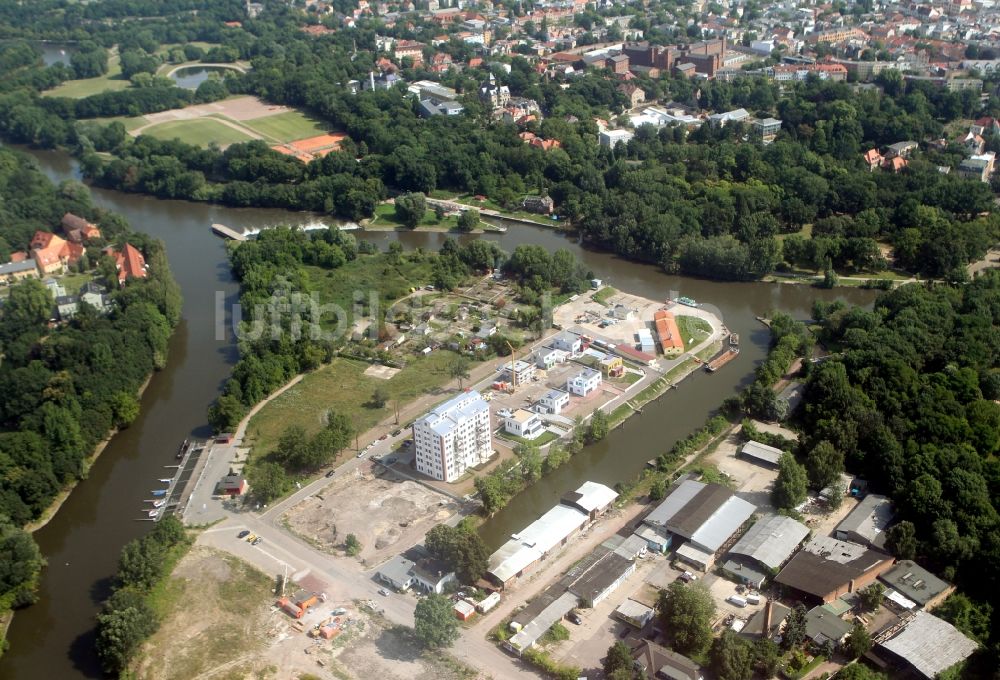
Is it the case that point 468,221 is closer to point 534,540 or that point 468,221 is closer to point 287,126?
point 287,126

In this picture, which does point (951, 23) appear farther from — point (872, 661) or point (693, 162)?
point (872, 661)

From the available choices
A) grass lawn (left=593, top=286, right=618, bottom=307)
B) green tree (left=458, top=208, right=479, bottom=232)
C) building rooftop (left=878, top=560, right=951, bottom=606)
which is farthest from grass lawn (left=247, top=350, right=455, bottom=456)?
building rooftop (left=878, top=560, right=951, bottom=606)

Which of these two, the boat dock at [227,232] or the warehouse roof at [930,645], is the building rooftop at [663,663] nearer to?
the warehouse roof at [930,645]

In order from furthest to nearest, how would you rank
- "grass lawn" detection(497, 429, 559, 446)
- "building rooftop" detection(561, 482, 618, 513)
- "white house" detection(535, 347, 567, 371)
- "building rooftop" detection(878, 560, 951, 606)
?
"white house" detection(535, 347, 567, 371) < "grass lawn" detection(497, 429, 559, 446) < "building rooftop" detection(561, 482, 618, 513) < "building rooftop" detection(878, 560, 951, 606)

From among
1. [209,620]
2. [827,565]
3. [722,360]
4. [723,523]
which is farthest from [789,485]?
[209,620]

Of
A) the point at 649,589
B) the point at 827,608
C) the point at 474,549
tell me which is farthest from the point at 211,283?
the point at 827,608

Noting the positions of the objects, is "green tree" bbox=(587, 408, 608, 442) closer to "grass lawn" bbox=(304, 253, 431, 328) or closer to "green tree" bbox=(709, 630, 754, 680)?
"green tree" bbox=(709, 630, 754, 680)
